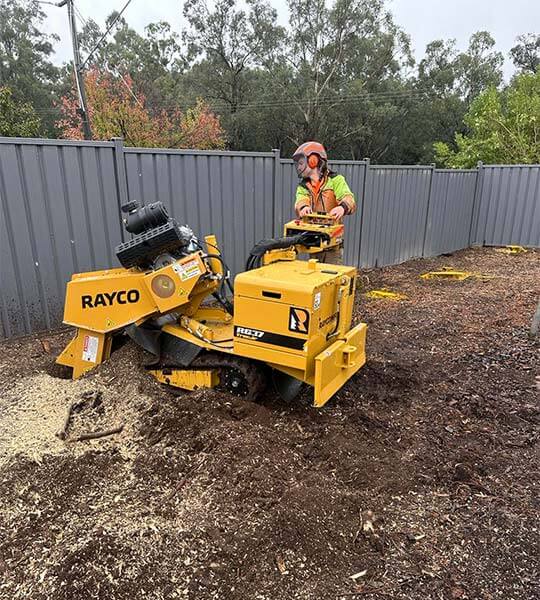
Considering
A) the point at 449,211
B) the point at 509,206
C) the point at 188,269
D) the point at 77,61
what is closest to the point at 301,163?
the point at 188,269

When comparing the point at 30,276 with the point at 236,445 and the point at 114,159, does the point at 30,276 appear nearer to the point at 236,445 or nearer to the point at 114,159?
the point at 114,159

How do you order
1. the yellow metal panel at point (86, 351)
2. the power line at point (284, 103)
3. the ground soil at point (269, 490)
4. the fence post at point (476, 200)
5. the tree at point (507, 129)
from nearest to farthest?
the ground soil at point (269, 490)
the yellow metal panel at point (86, 351)
the fence post at point (476, 200)
the tree at point (507, 129)
the power line at point (284, 103)

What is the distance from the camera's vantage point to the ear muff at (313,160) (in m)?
4.99

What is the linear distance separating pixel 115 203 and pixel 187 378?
264 centimetres

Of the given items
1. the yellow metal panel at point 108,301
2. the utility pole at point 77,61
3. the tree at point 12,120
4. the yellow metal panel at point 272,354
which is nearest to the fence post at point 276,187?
the yellow metal panel at point 108,301

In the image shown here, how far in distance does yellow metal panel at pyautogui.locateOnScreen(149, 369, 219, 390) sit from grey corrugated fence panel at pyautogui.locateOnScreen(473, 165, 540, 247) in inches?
432

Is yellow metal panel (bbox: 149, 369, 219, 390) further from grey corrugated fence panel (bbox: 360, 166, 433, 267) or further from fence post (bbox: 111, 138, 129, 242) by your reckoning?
grey corrugated fence panel (bbox: 360, 166, 433, 267)

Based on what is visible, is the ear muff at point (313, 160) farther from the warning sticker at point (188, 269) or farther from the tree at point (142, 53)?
the tree at point (142, 53)

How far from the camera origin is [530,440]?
3260 mm

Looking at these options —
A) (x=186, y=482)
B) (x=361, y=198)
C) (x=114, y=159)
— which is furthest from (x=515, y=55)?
(x=186, y=482)

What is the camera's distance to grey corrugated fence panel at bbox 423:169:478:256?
10750 millimetres

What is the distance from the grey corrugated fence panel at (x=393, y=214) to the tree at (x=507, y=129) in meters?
7.87

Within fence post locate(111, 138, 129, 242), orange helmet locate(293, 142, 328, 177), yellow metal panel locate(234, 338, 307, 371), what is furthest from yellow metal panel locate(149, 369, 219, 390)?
orange helmet locate(293, 142, 328, 177)

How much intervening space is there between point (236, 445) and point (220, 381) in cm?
78
